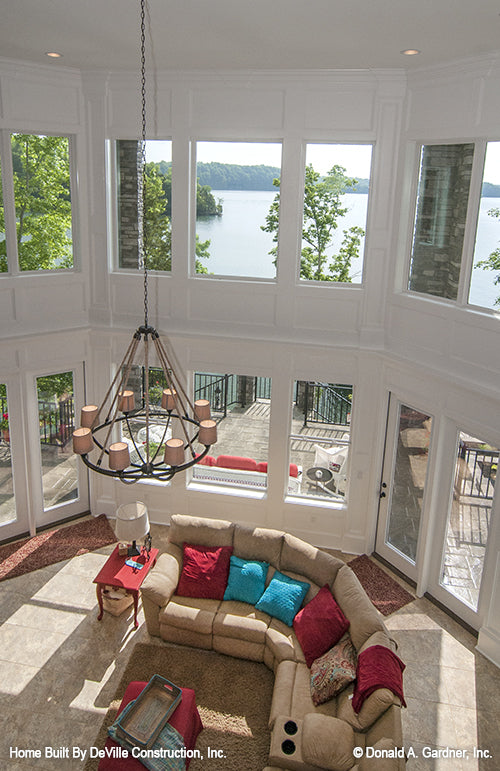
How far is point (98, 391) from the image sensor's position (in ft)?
28.1

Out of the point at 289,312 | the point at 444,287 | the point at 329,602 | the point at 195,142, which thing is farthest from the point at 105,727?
Result: the point at 195,142

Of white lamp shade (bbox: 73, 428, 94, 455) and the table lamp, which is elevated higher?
white lamp shade (bbox: 73, 428, 94, 455)

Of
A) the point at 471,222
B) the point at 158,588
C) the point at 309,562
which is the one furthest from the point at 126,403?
the point at 471,222

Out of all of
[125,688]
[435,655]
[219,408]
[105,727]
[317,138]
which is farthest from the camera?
[219,408]

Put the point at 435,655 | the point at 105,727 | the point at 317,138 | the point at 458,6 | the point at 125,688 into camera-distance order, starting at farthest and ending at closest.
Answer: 1. the point at 317,138
2. the point at 435,655
3. the point at 125,688
4. the point at 105,727
5. the point at 458,6

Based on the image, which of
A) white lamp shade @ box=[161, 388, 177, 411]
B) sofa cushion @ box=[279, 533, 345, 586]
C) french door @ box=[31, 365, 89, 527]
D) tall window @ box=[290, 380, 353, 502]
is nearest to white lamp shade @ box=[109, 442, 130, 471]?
white lamp shade @ box=[161, 388, 177, 411]

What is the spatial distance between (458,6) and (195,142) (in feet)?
12.3

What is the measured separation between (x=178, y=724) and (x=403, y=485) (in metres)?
3.92

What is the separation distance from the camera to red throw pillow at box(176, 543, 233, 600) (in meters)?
6.86

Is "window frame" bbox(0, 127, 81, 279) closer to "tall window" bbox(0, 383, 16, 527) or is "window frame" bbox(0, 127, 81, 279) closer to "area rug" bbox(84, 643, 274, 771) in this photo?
"tall window" bbox(0, 383, 16, 527)

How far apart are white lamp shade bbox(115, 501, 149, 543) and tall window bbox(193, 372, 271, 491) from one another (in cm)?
170

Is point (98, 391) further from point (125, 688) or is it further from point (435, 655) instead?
point (435, 655)

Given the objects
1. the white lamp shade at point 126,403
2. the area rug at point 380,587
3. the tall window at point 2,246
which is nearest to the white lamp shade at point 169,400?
the white lamp shade at point 126,403

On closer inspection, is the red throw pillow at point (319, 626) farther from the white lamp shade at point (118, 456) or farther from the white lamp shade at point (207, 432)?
the white lamp shade at point (118, 456)
